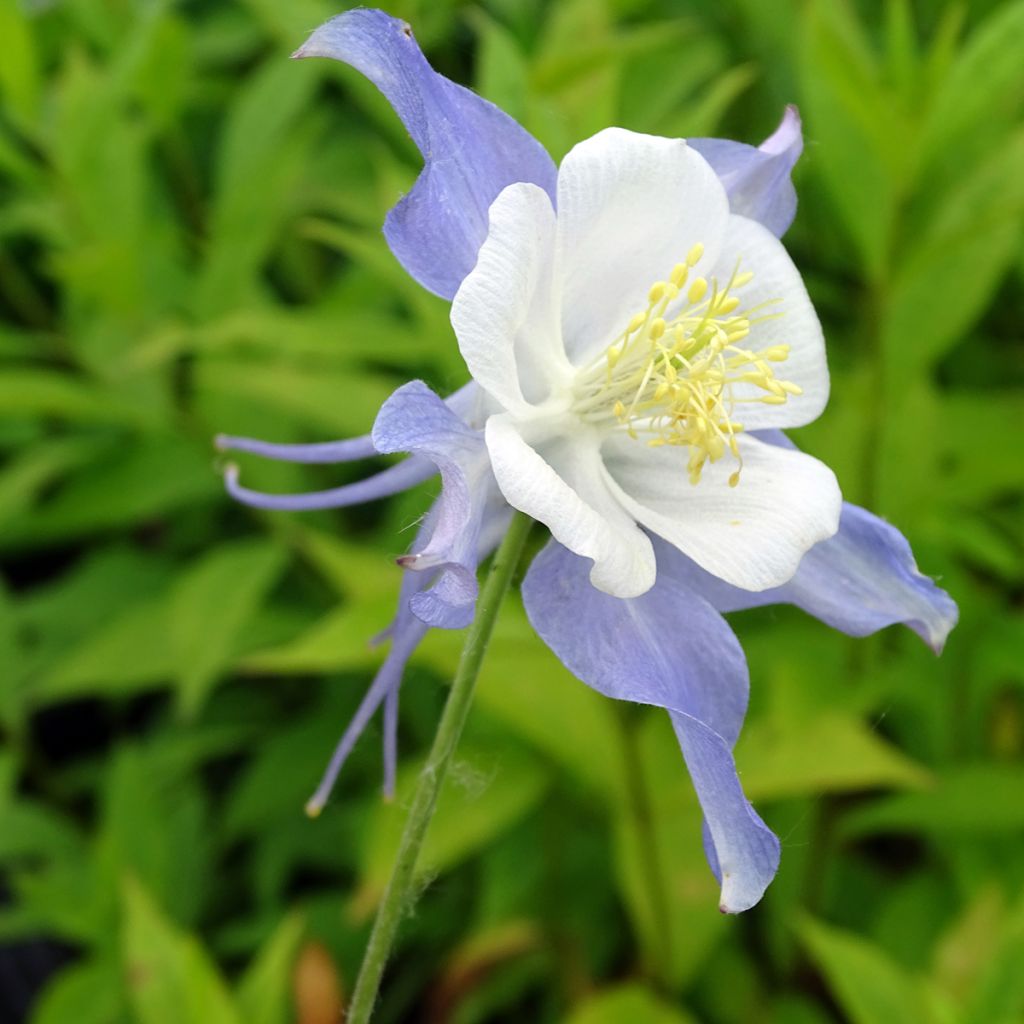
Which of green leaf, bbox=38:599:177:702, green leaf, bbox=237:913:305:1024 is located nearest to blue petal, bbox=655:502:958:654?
green leaf, bbox=237:913:305:1024

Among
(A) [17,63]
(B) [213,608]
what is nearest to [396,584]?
(B) [213,608]

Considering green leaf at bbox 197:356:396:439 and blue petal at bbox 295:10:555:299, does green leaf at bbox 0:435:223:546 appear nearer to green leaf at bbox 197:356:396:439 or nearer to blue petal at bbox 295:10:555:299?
green leaf at bbox 197:356:396:439

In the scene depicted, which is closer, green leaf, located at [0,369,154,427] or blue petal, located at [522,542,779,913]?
blue petal, located at [522,542,779,913]

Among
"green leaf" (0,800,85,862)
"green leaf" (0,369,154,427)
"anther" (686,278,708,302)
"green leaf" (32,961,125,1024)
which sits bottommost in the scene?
"green leaf" (0,800,85,862)

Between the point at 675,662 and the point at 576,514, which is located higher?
the point at 576,514

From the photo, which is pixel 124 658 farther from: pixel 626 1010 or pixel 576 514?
pixel 576 514

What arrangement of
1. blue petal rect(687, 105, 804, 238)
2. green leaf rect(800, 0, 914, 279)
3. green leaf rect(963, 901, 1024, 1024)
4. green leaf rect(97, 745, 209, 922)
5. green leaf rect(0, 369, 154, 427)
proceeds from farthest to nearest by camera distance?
1. green leaf rect(97, 745, 209, 922)
2. green leaf rect(0, 369, 154, 427)
3. green leaf rect(800, 0, 914, 279)
4. green leaf rect(963, 901, 1024, 1024)
5. blue petal rect(687, 105, 804, 238)
